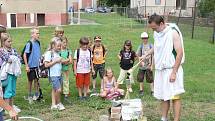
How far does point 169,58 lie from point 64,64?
2739mm

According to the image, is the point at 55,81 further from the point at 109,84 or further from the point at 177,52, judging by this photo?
the point at 177,52

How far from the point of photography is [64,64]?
→ 8.75m

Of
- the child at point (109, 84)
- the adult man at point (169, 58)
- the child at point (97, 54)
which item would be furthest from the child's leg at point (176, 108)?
the child at point (97, 54)

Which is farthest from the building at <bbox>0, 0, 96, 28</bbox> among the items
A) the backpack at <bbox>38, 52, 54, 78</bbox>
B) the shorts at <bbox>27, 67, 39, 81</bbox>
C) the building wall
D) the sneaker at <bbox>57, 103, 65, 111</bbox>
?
the sneaker at <bbox>57, 103, 65, 111</bbox>

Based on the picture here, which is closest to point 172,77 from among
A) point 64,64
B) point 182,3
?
point 64,64

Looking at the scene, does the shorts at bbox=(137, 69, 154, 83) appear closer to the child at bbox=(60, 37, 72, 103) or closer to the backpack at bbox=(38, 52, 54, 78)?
the child at bbox=(60, 37, 72, 103)

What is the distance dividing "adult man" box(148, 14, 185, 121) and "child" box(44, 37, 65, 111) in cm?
225

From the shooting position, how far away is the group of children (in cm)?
791

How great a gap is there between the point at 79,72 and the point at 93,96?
0.63 metres

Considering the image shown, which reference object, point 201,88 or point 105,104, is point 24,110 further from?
point 201,88

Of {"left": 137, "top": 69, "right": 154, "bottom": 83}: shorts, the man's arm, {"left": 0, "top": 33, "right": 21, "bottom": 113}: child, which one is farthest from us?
{"left": 137, "top": 69, "right": 154, "bottom": 83}: shorts

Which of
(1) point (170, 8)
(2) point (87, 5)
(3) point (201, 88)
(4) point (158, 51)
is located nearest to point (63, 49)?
(4) point (158, 51)

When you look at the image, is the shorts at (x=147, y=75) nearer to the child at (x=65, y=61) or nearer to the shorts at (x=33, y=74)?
the child at (x=65, y=61)

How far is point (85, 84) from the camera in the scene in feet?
30.6
